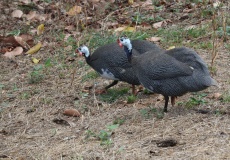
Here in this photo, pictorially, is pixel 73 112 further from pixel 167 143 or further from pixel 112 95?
pixel 167 143

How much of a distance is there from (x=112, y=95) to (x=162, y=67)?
1.07m

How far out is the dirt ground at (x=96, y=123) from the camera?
4.38 m

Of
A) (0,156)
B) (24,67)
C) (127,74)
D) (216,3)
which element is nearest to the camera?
(0,156)

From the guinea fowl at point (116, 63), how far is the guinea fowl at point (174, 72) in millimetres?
589

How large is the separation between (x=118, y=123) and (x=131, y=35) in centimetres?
248

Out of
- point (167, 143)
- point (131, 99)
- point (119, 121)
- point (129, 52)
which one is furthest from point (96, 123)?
point (167, 143)

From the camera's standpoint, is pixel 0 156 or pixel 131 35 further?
pixel 131 35

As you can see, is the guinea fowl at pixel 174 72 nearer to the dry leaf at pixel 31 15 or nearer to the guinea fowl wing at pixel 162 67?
the guinea fowl wing at pixel 162 67

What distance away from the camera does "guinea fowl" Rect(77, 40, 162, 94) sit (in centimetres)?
584

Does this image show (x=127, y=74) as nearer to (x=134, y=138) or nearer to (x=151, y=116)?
(x=151, y=116)

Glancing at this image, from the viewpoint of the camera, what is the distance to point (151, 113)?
5.24m

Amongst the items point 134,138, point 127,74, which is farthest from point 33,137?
point 127,74

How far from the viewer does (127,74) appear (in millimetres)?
5832

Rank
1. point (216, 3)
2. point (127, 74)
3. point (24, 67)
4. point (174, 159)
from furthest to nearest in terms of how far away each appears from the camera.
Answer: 1. point (216, 3)
2. point (24, 67)
3. point (127, 74)
4. point (174, 159)
